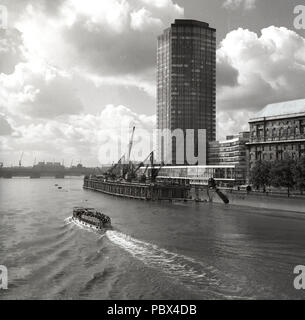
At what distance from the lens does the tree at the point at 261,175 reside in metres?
140

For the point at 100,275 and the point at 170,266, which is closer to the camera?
the point at 100,275

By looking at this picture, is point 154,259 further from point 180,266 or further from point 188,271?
point 188,271

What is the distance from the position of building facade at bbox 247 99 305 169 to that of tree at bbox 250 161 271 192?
961 centimetres

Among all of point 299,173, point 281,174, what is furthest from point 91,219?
point 281,174

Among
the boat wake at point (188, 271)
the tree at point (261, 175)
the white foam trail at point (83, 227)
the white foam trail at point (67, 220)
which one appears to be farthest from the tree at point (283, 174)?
the boat wake at point (188, 271)

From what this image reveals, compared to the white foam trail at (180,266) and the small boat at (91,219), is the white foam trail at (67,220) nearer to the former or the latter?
the small boat at (91,219)

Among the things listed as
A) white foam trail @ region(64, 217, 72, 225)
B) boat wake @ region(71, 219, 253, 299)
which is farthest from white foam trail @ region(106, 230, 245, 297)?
white foam trail @ region(64, 217, 72, 225)

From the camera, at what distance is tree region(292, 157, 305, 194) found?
407 feet

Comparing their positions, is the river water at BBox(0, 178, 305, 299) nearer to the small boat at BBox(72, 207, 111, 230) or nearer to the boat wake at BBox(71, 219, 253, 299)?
the boat wake at BBox(71, 219, 253, 299)

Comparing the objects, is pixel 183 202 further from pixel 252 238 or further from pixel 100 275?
pixel 100 275
